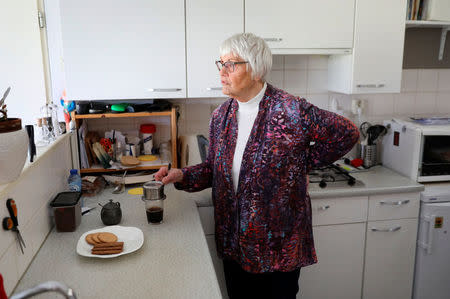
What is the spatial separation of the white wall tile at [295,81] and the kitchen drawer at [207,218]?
1.03 metres

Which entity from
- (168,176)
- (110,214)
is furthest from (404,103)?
(110,214)

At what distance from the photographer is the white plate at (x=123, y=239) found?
1477 millimetres

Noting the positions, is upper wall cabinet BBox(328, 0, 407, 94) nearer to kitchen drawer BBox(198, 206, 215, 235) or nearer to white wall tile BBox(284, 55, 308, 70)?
white wall tile BBox(284, 55, 308, 70)

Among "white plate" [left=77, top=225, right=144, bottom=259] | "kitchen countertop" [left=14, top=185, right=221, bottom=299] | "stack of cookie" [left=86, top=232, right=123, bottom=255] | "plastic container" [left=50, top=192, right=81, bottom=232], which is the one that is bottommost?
"kitchen countertop" [left=14, top=185, right=221, bottom=299]

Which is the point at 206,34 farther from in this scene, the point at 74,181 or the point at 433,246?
the point at 433,246

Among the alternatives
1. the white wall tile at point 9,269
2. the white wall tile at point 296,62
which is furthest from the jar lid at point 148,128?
the white wall tile at point 9,269

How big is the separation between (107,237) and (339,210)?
4.23ft

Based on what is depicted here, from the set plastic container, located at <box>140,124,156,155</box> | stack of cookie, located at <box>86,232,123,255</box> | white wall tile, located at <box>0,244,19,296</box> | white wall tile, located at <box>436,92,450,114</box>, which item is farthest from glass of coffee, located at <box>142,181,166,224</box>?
white wall tile, located at <box>436,92,450,114</box>

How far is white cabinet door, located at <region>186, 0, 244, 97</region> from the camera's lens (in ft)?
7.16

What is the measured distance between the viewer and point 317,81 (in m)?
2.77

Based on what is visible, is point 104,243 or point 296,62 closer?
point 104,243

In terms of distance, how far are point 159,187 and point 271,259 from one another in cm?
54

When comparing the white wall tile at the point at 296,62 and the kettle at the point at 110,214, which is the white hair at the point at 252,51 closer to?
the kettle at the point at 110,214

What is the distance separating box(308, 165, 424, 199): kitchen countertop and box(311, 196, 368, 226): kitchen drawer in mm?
42
